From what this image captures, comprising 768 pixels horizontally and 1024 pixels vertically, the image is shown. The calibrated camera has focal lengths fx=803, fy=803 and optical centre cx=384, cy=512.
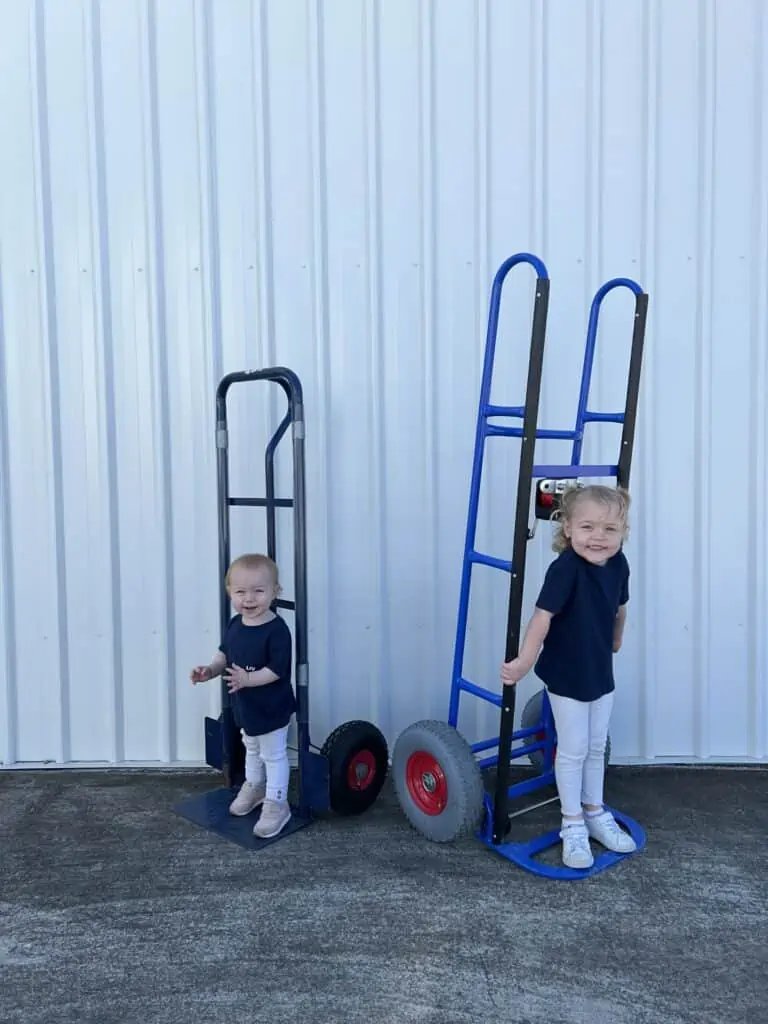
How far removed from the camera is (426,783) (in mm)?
2836

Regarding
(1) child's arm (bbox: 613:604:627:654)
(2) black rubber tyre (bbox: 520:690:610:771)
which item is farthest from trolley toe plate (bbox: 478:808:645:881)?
(1) child's arm (bbox: 613:604:627:654)

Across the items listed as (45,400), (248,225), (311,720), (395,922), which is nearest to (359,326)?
(248,225)

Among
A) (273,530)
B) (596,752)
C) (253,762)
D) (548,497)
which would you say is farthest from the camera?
(273,530)

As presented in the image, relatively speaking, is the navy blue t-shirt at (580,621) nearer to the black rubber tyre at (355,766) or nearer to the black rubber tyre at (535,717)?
the black rubber tyre at (535,717)

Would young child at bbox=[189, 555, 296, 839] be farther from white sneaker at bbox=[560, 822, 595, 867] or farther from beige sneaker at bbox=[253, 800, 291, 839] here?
white sneaker at bbox=[560, 822, 595, 867]

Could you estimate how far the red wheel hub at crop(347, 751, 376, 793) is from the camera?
297 cm

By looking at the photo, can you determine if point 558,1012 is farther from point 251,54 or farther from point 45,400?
point 251,54

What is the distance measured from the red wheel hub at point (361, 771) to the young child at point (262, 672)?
24 centimetres

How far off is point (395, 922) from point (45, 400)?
248 cm

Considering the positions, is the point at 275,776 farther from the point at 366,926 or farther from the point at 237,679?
the point at 366,926

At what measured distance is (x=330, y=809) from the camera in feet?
9.77

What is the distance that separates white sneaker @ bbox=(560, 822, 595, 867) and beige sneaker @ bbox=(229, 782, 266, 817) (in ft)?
3.70

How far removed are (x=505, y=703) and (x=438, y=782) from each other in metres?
0.38

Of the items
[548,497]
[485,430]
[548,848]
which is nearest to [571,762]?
[548,848]
